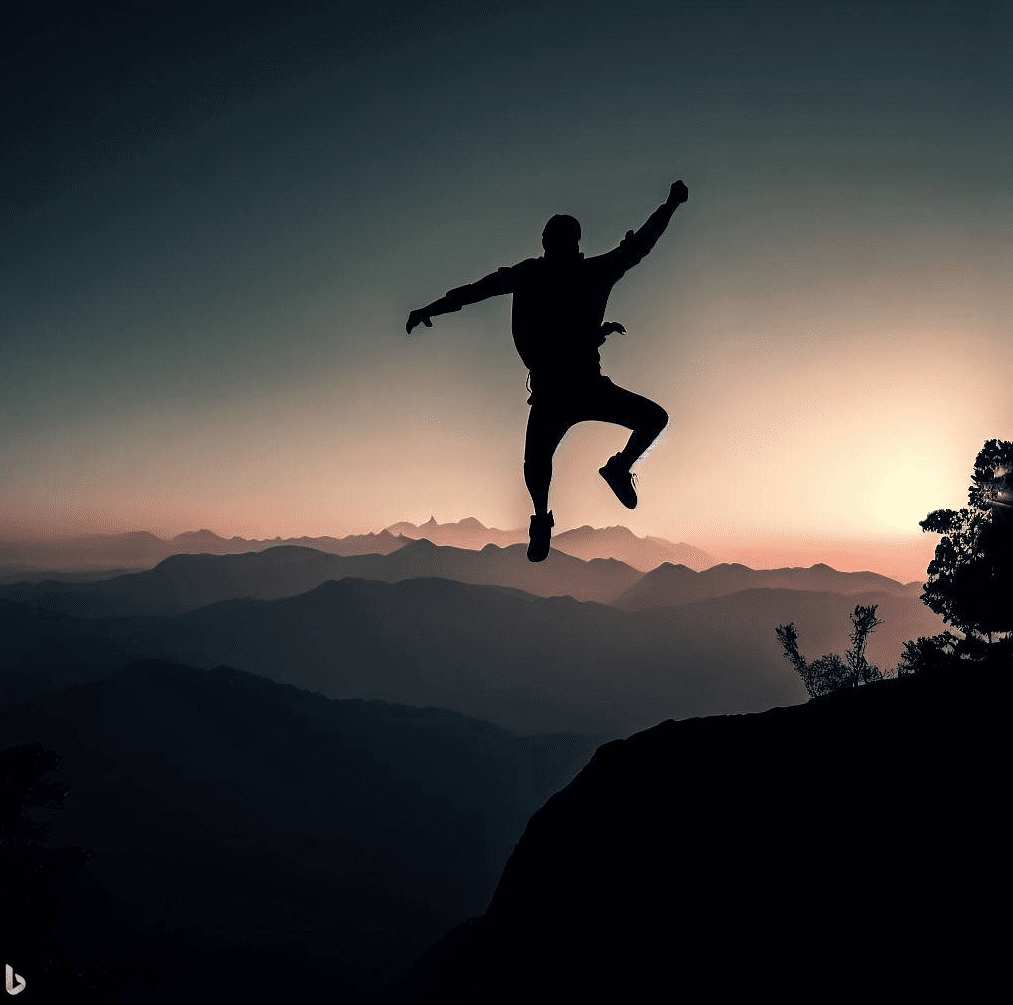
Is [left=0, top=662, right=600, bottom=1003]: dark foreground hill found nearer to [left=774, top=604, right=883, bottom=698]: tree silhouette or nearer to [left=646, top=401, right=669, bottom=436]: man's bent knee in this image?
[left=774, top=604, right=883, bottom=698]: tree silhouette

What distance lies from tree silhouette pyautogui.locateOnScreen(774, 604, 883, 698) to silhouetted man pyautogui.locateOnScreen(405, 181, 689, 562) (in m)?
27.1

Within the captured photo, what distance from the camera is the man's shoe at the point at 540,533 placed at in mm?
5070

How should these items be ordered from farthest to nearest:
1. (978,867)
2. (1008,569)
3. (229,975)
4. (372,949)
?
(372,949)
(229,975)
(1008,569)
(978,867)

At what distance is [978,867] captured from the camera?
409cm

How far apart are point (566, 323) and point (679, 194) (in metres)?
1.19

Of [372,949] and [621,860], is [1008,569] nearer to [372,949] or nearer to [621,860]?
[621,860]

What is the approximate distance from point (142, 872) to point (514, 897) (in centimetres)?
10398

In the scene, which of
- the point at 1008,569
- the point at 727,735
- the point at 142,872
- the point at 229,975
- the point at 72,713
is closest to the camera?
the point at 727,735

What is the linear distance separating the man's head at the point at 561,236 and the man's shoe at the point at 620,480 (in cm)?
156

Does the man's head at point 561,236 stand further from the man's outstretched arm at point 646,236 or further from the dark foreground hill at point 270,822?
the dark foreground hill at point 270,822

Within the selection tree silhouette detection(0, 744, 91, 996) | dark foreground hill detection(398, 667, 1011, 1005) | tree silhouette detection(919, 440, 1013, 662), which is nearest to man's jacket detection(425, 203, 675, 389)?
dark foreground hill detection(398, 667, 1011, 1005)

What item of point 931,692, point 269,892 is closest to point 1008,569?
point 931,692

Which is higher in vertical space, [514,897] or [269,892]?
[514,897]

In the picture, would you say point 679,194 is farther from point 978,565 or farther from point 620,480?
point 978,565
